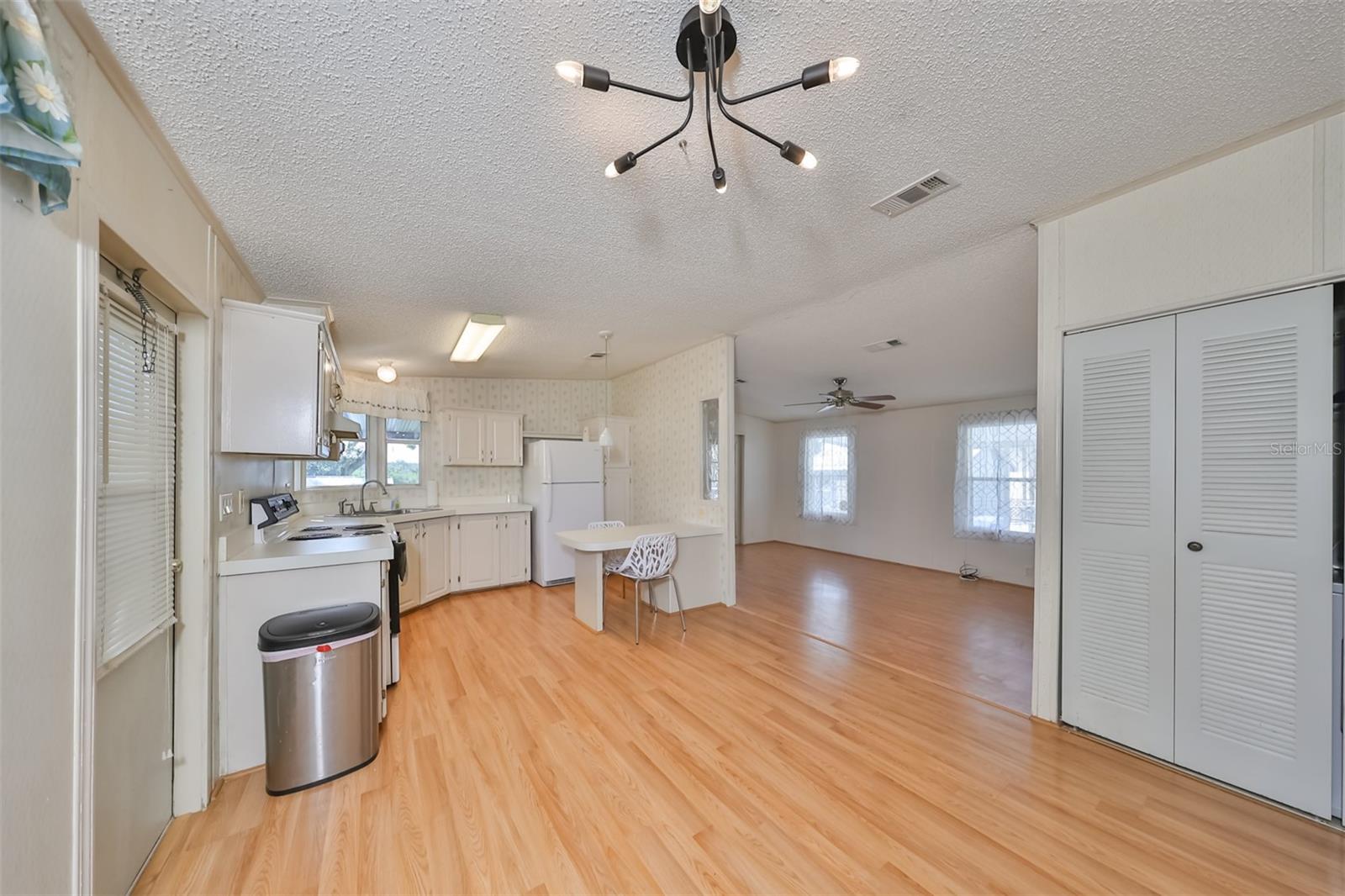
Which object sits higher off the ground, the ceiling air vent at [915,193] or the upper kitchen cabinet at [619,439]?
the ceiling air vent at [915,193]

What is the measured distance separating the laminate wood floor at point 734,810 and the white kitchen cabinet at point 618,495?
3209 millimetres

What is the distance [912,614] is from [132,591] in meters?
5.17

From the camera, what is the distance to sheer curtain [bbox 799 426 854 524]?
7973 millimetres

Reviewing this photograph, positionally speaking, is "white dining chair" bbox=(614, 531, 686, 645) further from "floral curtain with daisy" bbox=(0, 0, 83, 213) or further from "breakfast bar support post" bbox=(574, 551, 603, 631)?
"floral curtain with daisy" bbox=(0, 0, 83, 213)

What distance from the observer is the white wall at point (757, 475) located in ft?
29.1

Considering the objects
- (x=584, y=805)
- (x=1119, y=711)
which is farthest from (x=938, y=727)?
(x=584, y=805)

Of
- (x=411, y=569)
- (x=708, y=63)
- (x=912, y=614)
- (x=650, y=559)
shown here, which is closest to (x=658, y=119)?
(x=708, y=63)

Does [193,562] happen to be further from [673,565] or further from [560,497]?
[560,497]

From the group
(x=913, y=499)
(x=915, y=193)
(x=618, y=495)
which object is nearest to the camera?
(x=915, y=193)

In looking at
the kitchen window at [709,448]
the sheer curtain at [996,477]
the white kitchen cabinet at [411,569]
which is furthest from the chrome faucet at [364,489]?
the sheer curtain at [996,477]

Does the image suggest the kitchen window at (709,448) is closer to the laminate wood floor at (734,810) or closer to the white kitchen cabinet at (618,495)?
the white kitchen cabinet at (618,495)

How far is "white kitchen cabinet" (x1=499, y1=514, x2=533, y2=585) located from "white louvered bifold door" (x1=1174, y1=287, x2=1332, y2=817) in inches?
205

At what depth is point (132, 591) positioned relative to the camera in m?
1.62

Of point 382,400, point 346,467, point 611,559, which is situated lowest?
point 611,559
